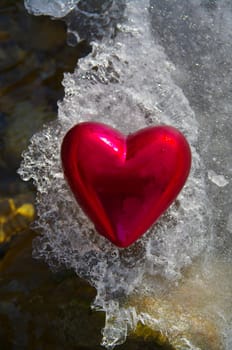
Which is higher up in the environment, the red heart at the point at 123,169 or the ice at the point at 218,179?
the red heart at the point at 123,169

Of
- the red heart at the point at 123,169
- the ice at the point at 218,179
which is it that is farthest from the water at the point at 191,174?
the red heart at the point at 123,169

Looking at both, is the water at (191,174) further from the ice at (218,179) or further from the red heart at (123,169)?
the red heart at (123,169)

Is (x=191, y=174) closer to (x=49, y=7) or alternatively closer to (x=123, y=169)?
(x=123, y=169)

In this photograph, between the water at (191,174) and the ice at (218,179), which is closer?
the water at (191,174)

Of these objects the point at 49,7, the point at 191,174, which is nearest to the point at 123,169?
the point at 191,174

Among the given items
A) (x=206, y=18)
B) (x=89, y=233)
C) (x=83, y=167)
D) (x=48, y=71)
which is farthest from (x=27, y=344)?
(x=206, y=18)

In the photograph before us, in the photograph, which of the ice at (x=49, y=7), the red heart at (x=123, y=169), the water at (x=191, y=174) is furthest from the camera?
the ice at (x=49, y=7)

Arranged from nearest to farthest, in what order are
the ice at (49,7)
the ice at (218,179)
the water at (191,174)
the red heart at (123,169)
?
1. the red heart at (123,169)
2. the water at (191,174)
3. the ice at (218,179)
4. the ice at (49,7)
